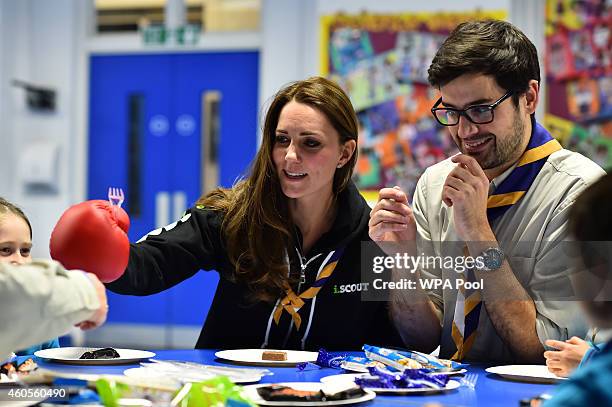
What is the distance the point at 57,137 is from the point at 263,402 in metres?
5.96

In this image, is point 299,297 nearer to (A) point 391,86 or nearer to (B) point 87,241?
(B) point 87,241

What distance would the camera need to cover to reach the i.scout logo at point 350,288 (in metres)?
2.46

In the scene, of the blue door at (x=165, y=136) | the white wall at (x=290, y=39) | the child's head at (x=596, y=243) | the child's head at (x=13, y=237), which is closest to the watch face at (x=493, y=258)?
the child's head at (x=596, y=243)

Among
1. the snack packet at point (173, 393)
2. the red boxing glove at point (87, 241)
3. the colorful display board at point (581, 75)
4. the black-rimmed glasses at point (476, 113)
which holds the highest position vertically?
the colorful display board at point (581, 75)

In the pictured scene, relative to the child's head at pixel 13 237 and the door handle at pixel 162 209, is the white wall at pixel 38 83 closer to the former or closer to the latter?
the door handle at pixel 162 209

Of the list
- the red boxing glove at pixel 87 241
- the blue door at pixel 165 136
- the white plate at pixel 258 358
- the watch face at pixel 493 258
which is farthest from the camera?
the blue door at pixel 165 136

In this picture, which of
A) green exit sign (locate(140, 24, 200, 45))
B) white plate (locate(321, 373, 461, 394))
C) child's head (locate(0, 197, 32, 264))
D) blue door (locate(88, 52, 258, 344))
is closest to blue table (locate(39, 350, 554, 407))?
white plate (locate(321, 373, 461, 394))

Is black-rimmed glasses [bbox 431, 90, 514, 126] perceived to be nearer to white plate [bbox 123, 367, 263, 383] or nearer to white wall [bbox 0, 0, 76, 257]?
white plate [bbox 123, 367, 263, 383]

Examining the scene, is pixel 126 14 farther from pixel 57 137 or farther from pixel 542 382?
pixel 542 382

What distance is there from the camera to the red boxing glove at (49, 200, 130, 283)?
5.64ft

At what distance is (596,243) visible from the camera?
3.84 ft

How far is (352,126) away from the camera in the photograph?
103 inches

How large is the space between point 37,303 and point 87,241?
45 centimetres

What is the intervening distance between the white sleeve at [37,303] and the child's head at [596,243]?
0.85m
